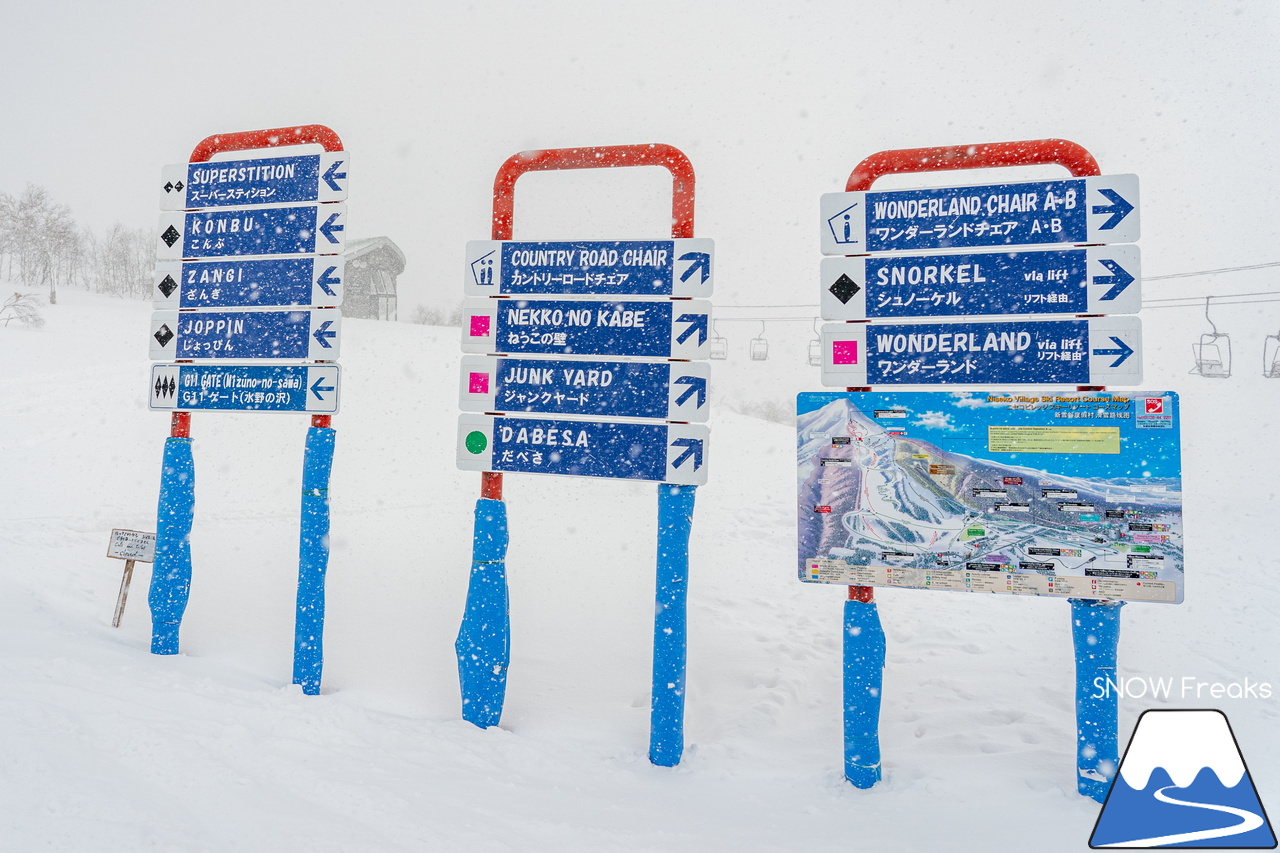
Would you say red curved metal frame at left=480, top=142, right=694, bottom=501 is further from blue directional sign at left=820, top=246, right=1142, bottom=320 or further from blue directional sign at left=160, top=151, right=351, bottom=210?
blue directional sign at left=160, top=151, right=351, bottom=210

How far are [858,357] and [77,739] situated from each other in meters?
4.44

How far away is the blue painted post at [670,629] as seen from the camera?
3.71 metres

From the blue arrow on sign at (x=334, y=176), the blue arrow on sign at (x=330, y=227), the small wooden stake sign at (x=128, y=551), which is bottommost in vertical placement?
the small wooden stake sign at (x=128, y=551)

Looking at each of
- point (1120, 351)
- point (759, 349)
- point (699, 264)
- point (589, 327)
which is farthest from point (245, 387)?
point (759, 349)

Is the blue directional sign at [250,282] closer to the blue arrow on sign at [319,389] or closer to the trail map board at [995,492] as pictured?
the blue arrow on sign at [319,389]

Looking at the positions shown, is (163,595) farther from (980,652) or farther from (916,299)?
(980,652)

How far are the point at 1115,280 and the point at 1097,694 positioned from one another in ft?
7.29

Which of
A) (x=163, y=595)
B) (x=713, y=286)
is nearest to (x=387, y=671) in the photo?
(x=163, y=595)

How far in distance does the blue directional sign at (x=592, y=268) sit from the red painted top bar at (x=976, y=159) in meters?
1.03

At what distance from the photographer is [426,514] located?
10.9 metres

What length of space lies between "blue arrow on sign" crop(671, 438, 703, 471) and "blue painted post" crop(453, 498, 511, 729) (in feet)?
3.76

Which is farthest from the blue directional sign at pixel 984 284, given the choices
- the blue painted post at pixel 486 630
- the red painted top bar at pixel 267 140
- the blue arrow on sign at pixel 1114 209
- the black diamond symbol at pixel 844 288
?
the red painted top bar at pixel 267 140

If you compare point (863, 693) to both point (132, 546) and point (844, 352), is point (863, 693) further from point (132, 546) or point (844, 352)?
point (132, 546)

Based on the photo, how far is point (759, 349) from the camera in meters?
17.7
